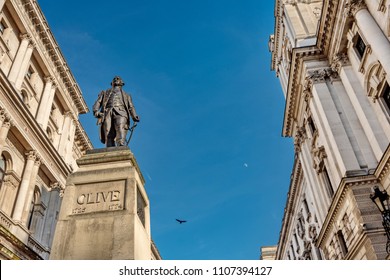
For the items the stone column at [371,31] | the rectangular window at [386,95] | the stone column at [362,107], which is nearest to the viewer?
the stone column at [371,31]

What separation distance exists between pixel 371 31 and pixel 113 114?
16.6 metres

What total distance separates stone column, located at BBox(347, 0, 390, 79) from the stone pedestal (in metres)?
15.6

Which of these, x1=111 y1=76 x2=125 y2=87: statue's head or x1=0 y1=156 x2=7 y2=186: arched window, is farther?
x1=0 y1=156 x2=7 y2=186: arched window

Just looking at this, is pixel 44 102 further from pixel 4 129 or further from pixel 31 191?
pixel 31 191

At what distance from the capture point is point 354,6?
20.3m

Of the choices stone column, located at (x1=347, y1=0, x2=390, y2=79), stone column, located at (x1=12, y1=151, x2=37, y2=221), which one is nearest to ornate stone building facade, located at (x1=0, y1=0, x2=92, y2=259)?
stone column, located at (x1=12, y1=151, x2=37, y2=221)

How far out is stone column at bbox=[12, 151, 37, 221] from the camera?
20734 mm

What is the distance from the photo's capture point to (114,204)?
→ 6.58 m

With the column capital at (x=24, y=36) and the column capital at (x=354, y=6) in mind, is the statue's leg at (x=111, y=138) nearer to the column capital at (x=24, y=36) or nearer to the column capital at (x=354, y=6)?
the column capital at (x=354, y=6)

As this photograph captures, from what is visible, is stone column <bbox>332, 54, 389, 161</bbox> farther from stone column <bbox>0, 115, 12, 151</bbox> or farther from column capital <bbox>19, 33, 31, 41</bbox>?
column capital <bbox>19, 33, 31, 41</bbox>

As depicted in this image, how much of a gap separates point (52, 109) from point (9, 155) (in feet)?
30.6

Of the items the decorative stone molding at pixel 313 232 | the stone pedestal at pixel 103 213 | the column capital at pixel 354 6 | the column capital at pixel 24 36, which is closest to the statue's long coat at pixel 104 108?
the stone pedestal at pixel 103 213

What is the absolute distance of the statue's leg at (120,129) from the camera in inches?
344

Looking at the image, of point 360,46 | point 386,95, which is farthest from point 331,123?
point 360,46
